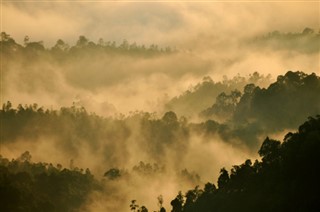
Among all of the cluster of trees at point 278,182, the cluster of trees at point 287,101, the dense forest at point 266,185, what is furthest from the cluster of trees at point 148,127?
the cluster of trees at point 278,182

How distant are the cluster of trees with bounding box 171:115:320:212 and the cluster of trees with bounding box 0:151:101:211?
2473cm

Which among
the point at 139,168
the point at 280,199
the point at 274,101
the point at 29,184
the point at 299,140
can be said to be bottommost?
the point at 280,199

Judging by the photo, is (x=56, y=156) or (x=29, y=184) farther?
(x=56, y=156)

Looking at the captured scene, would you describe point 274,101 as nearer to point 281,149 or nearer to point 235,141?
point 235,141

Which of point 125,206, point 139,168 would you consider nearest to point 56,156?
point 139,168

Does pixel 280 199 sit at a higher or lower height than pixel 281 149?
lower

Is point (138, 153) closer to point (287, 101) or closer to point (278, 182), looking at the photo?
point (287, 101)

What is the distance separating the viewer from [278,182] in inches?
2506

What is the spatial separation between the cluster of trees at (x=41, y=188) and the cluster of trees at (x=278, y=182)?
24726 mm

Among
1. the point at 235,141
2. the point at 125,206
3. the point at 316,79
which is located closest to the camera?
the point at 125,206

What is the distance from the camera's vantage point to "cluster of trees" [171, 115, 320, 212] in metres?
58.0

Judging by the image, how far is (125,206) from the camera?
5674 inches

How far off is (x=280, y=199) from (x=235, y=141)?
111 metres

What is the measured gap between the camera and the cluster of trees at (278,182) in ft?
190
